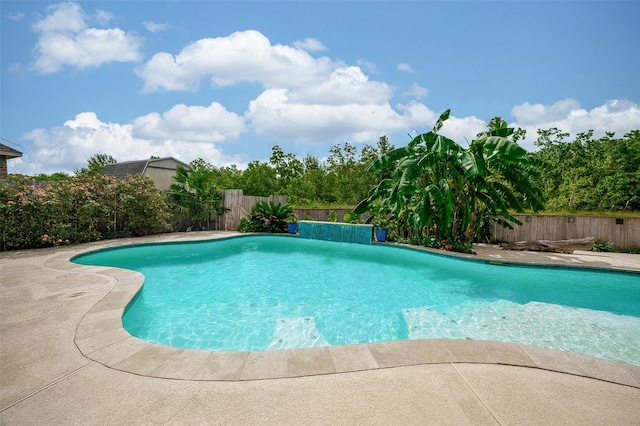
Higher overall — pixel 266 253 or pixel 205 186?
pixel 205 186

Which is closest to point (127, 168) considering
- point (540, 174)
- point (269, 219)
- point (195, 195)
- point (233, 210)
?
point (195, 195)

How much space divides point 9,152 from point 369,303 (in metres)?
15.0

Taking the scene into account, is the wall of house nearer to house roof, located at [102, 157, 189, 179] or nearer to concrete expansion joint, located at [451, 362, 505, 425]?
house roof, located at [102, 157, 189, 179]

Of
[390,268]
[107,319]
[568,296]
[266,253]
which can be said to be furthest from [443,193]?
[107,319]

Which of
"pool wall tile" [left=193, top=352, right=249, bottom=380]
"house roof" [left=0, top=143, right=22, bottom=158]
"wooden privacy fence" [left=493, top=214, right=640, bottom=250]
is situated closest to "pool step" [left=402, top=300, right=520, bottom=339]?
"pool wall tile" [left=193, top=352, right=249, bottom=380]

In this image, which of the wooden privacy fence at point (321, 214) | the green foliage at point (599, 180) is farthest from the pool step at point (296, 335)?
the green foliage at point (599, 180)

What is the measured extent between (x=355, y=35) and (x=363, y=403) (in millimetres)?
10775

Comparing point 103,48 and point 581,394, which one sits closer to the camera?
point 581,394

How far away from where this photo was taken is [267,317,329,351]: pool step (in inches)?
132

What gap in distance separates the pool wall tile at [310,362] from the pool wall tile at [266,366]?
54 millimetres

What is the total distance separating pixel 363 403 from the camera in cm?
179

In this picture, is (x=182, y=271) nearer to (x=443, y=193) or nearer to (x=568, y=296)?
(x=443, y=193)

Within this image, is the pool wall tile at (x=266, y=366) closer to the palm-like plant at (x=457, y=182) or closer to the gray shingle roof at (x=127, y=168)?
the palm-like plant at (x=457, y=182)

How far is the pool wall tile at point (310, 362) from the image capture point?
6.98 ft
